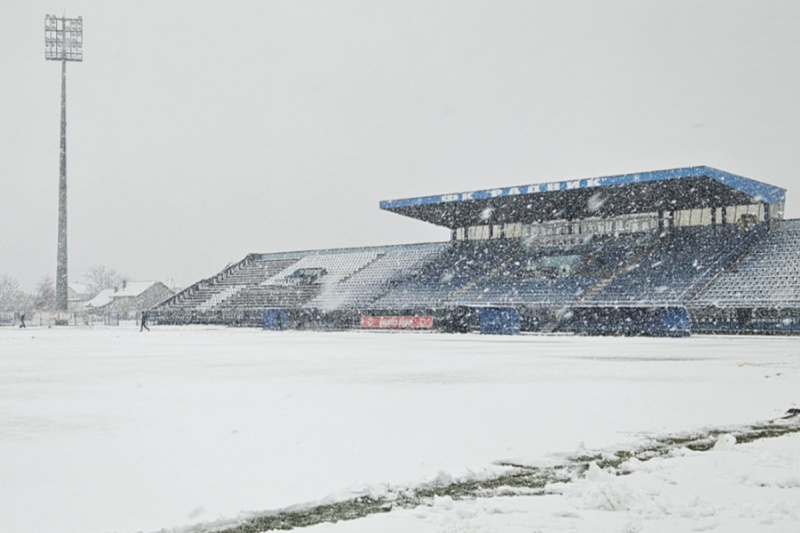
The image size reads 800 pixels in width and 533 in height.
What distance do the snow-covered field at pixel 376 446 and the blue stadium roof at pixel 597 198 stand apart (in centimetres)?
2516

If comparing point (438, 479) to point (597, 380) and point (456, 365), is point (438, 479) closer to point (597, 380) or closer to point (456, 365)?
point (597, 380)

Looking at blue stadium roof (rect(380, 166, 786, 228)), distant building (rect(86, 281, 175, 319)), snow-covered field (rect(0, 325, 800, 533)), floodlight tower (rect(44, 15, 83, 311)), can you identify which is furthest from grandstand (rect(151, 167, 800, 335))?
distant building (rect(86, 281, 175, 319))

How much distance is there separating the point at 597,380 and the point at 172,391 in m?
6.59

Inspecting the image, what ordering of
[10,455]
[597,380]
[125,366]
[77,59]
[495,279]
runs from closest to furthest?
[10,455] < [597,380] < [125,366] < [495,279] < [77,59]

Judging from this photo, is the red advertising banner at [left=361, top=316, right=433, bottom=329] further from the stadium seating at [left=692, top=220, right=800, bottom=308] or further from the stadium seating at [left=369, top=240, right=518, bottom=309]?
the stadium seating at [left=692, top=220, right=800, bottom=308]

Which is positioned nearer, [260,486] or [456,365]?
[260,486]

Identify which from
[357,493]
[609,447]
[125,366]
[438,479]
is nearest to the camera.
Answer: [357,493]

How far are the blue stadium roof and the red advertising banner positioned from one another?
23.1 ft

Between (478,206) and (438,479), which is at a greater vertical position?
(478,206)

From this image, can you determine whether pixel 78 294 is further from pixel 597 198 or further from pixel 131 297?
pixel 597 198

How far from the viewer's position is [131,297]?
116 meters

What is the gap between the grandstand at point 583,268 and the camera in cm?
3509

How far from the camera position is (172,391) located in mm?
10578

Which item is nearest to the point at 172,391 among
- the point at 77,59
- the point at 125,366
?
the point at 125,366
